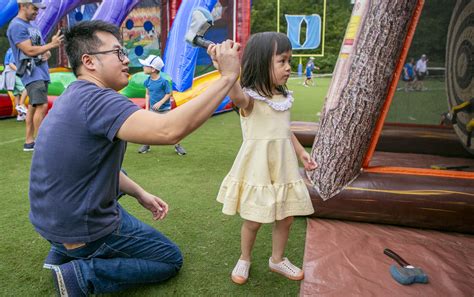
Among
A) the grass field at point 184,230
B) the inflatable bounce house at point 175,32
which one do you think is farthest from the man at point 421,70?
the inflatable bounce house at point 175,32

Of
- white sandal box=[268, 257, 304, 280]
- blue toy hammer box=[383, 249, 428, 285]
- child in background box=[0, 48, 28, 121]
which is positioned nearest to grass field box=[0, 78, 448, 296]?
white sandal box=[268, 257, 304, 280]

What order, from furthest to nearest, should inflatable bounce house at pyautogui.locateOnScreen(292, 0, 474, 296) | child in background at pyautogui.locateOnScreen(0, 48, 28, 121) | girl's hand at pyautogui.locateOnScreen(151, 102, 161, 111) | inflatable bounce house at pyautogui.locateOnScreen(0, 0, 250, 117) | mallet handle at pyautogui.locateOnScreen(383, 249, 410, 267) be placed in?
1. inflatable bounce house at pyautogui.locateOnScreen(0, 0, 250, 117)
2. child in background at pyautogui.locateOnScreen(0, 48, 28, 121)
3. girl's hand at pyautogui.locateOnScreen(151, 102, 161, 111)
4. inflatable bounce house at pyautogui.locateOnScreen(292, 0, 474, 296)
5. mallet handle at pyautogui.locateOnScreen(383, 249, 410, 267)

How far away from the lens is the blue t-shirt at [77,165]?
154 cm

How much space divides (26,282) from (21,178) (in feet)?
6.82

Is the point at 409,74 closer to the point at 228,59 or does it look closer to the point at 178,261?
→ the point at 178,261

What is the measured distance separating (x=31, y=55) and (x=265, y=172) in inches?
151

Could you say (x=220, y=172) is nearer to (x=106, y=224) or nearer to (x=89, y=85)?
(x=106, y=224)

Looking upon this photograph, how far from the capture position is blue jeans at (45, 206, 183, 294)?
1846 millimetres

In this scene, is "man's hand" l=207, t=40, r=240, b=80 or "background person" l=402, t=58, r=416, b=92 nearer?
"man's hand" l=207, t=40, r=240, b=80

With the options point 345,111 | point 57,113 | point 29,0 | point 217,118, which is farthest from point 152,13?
point 57,113

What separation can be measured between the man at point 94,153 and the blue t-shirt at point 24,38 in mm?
→ 3535

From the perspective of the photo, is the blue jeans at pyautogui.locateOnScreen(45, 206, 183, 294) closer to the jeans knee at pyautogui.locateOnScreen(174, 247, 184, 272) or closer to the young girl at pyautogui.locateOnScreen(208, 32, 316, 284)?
the jeans knee at pyautogui.locateOnScreen(174, 247, 184, 272)

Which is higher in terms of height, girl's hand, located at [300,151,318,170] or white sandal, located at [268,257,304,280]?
girl's hand, located at [300,151,318,170]

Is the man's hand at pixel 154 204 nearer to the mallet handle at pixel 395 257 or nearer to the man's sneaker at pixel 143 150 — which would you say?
the mallet handle at pixel 395 257
